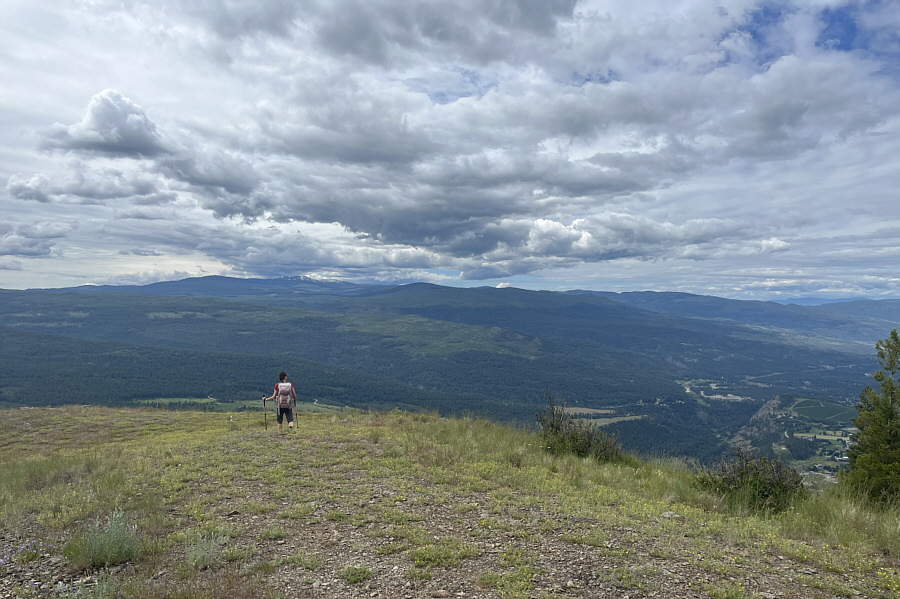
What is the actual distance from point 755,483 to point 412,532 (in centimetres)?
806

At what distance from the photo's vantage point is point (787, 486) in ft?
32.1

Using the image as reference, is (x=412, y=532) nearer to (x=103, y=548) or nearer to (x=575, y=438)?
(x=103, y=548)

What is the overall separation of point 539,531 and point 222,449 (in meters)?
11.4

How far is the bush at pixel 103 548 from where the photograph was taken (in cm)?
650

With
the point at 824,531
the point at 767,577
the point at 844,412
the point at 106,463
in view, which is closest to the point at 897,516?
the point at 824,531

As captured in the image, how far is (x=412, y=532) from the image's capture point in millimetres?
7598

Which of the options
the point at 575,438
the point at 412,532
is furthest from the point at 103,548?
the point at 575,438

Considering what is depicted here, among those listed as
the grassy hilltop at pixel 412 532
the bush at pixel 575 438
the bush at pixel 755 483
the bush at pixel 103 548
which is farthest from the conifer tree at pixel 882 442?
the bush at pixel 103 548

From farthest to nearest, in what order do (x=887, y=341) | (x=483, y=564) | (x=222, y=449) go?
(x=222, y=449), (x=887, y=341), (x=483, y=564)

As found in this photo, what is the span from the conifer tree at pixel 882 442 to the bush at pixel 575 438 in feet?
19.1

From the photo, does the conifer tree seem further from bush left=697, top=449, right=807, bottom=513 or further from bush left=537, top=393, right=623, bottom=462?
bush left=537, top=393, right=623, bottom=462

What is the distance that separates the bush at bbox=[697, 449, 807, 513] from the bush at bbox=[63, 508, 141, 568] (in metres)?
11.5

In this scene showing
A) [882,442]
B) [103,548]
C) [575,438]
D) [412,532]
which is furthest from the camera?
[575,438]

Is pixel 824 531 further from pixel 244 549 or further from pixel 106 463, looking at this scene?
pixel 106 463
